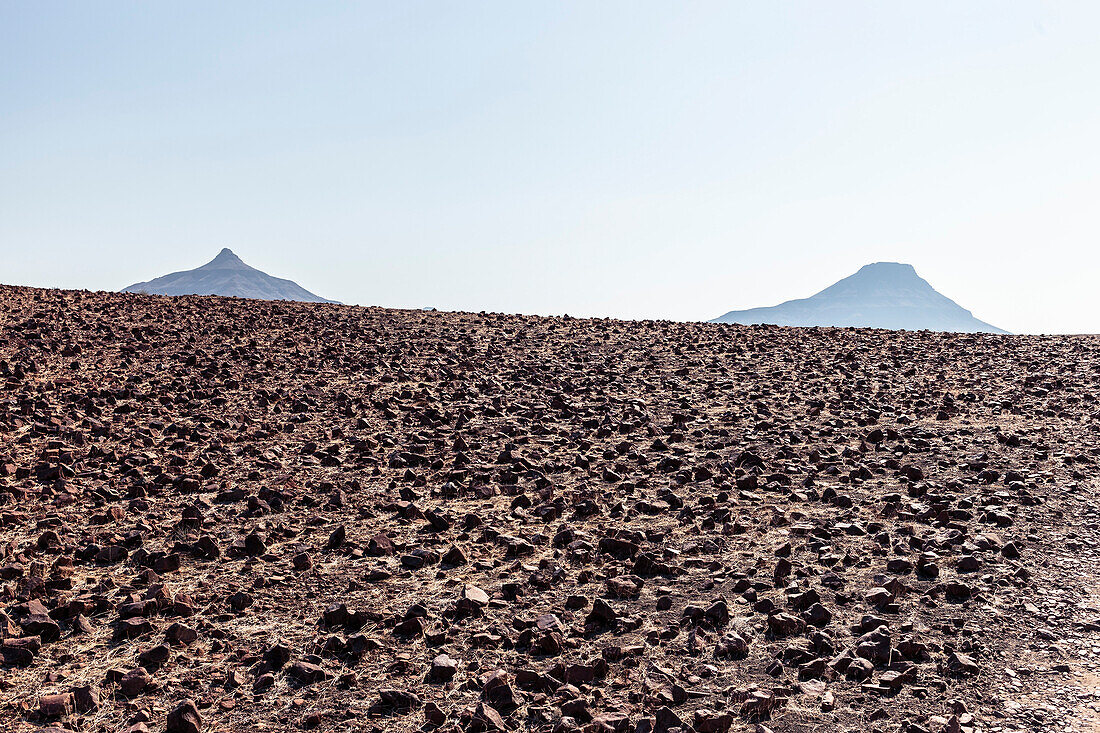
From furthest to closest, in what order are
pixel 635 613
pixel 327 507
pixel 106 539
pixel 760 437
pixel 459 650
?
1. pixel 760 437
2. pixel 327 507
3. pixel 106 539
4. pixel 635 613
5. pixel 459 650

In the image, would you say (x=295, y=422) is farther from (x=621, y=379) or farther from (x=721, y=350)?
(x=721, y=350)

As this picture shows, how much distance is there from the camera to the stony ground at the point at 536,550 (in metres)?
5.71

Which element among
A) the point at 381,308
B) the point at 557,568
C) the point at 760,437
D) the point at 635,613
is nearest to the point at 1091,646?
the point at 635,613

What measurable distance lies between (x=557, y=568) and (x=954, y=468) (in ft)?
21.8

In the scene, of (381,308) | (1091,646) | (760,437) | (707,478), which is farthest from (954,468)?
(381,308)

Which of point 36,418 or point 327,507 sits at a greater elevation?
point 36,418

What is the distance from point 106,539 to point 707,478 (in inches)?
281

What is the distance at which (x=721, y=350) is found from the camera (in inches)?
821

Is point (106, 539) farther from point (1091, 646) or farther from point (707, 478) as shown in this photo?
point (1091, 646)

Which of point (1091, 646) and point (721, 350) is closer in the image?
point (1091, 646)

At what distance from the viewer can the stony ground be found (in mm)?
5715

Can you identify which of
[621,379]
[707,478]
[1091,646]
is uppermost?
[621,379]

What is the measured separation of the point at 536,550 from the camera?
8.26 m

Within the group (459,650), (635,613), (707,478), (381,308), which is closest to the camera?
(459,650)
